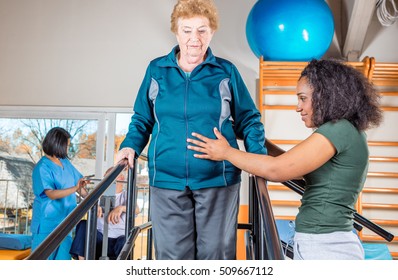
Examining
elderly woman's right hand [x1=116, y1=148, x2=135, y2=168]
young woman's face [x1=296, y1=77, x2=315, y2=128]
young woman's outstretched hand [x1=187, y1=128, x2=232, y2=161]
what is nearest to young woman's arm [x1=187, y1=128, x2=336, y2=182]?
young woman's outstretched hand [x1=187, y1=128, x2=232, y2=161]

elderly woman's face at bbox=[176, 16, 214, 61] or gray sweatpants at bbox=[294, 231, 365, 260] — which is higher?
→ elderly woman's face at bbox=[176, 16, 214, 61]

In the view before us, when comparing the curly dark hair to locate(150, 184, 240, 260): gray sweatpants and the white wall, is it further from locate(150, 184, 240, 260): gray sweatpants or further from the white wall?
the white wall

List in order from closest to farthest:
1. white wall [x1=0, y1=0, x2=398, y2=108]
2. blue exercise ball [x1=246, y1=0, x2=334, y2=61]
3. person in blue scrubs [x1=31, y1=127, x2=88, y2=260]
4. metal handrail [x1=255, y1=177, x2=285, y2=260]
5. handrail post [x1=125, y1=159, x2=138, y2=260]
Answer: metal handrail [x1=255, y1=177, x2=285, y2=260] < handrail post [x1=125, y1=159, x2=138, y2=260] < person in blue scrubs [x1=31, y1=127, x2=88, y2=260] < blue exercise ball [x1=246, y1=0, x2=334, y2=61] < white wall [x1=0, y1=0, x2=398, y2=108]

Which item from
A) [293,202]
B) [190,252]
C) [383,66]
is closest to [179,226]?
[190,252]

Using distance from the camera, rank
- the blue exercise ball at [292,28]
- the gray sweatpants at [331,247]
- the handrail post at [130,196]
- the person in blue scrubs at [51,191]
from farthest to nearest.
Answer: the blue exercise ball at [292,28] → the person in blue scrubs at [51,191] → the handrail post at [130,196] → the gray sweatpants at [331,247]

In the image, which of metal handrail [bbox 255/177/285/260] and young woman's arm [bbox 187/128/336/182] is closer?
metal handrail [bbox 255/177/285/260]

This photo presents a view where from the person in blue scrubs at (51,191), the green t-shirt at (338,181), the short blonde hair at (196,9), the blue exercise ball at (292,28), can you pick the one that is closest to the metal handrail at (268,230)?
the green t-shirt at (338,181)

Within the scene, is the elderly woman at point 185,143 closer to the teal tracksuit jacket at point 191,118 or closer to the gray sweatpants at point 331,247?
the teal tracksuit jacket at point 191,118

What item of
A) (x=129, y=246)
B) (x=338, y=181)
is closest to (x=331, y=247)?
(x=338, y=181)

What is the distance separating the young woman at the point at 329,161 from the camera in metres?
1.24

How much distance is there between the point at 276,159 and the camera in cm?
129

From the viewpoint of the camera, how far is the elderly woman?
1.34m

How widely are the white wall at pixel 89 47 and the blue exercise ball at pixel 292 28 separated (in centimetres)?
65
